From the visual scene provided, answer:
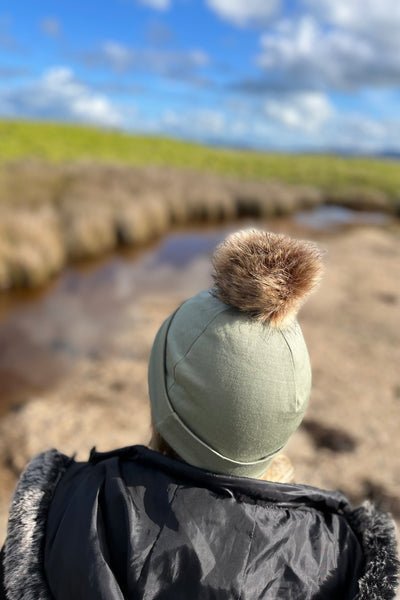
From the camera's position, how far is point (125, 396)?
5695 mm

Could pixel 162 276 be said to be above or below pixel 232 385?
below

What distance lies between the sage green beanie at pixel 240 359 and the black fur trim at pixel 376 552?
1.12 ft

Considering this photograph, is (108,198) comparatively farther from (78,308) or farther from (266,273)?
(266,273)

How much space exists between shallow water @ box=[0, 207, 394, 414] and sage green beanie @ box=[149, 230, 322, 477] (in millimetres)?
2788

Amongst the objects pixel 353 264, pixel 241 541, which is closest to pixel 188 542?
pixel 241 541

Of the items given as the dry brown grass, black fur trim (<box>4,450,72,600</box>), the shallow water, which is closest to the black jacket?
black fur trim (<box>4,450,72,600</box>)

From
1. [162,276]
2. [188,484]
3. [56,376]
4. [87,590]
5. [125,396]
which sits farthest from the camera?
[162,276]

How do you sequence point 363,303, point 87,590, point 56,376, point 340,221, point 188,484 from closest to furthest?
point 87,590, point 188,484, point 56,376, point 363,303, point 340,221

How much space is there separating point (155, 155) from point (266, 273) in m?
40.1

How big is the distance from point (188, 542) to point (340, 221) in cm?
2151

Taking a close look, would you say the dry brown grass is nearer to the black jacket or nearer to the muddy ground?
the muddy ground

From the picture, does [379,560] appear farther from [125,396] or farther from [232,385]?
[125,396]

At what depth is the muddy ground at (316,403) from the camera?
15.1 ft

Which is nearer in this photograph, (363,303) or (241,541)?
(241,541)
